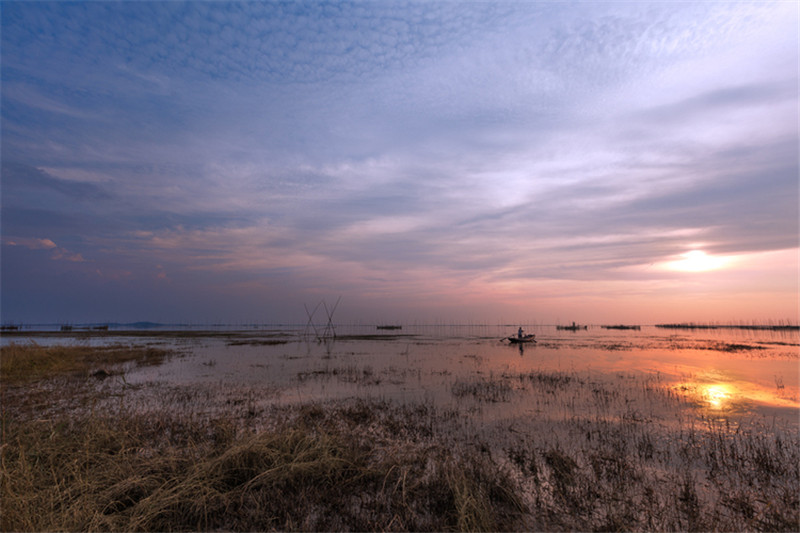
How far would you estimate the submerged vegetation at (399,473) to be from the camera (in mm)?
5184

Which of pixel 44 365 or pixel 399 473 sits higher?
pixel 399 473

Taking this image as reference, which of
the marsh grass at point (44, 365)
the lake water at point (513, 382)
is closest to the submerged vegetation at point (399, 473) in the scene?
the lake water at point (513, 382)

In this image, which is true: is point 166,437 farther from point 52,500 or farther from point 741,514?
point 741,514

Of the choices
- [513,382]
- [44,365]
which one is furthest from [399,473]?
[44,365]

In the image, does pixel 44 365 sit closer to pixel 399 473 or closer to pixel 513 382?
pixel 399 473

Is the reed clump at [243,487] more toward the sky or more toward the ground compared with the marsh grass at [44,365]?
more toward the sky

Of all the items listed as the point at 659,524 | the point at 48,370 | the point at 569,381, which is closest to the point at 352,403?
the point at 659,524

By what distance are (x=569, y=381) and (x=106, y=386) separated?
21320mm

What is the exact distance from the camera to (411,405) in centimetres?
1295

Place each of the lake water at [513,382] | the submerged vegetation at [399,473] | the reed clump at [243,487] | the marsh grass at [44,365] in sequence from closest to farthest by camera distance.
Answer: the reed clump at [243,487]
the submerged vegetation at [399,473]
the lake water at [513,382]
the marsh grass at [44,365]

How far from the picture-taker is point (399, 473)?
6551mm

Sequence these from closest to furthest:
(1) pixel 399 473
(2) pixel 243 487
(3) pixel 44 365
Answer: (2) pixel 243 487 < (1) pixel 399 473 < (3) pixel 44 365

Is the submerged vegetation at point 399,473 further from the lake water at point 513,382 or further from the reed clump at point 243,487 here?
the lake water at point 513,382

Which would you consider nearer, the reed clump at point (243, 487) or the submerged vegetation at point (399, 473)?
the reed clump at point (243, 487)
